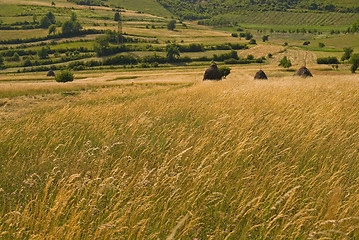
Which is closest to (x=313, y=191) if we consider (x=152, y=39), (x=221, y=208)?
(x=221, y=208)

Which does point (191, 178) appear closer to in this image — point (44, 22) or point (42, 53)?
point (42, 53)

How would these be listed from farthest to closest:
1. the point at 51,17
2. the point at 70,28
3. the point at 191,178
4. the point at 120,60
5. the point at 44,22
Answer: the point at 51,17, the point at 44,22, the point at 70,28, the point at 120,60, the point at 191,178

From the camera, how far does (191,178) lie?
13.2ft

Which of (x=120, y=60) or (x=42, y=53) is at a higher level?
(x=42, y=53)

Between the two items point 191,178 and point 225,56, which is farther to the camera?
point 225,56

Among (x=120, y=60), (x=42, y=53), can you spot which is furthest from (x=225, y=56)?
(x=42, y=53)

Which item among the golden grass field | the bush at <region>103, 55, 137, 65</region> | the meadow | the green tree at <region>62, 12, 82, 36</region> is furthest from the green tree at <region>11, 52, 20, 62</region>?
the meadow

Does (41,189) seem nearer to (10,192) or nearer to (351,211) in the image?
(10,192)

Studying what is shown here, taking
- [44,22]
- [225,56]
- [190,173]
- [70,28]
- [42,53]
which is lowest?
[42,53]

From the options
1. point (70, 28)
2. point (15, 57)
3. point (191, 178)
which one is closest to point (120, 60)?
point (15, 57)

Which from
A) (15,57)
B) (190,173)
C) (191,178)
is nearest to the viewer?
(191,178)

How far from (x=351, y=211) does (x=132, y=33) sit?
182447 millimetres

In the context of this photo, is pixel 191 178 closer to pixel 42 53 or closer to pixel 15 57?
pixel 42 53

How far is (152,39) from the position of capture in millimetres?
170250
